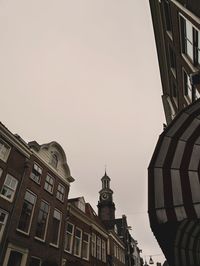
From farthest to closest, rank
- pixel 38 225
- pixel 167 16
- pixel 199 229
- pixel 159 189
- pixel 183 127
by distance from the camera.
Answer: pixel 38 225, pixel 167 16, pixel 199 229, pixel 183 127, pixel 159 189

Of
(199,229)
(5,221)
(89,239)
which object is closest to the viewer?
(199,229)

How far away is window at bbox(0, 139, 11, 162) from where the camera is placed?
14.5 m

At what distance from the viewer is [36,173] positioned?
57.1 feet

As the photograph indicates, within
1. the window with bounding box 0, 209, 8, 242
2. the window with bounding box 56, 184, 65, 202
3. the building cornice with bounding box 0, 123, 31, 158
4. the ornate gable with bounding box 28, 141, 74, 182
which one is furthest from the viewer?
the window with bounding box 56, 184, 65, 202

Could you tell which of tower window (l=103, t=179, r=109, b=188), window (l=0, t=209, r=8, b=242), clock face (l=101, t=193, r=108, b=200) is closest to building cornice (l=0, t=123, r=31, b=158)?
window (l=0, t=209, r=8, b=242)

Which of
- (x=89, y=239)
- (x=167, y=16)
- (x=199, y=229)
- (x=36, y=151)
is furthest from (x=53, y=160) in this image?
(x=199, y=229)

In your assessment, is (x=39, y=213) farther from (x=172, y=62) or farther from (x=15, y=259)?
(x=172, y=62)

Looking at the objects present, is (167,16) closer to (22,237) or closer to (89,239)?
(22,237)

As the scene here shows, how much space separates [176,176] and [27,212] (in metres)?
14.2

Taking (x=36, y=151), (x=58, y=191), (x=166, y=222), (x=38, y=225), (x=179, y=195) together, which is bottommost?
(x=166, y=222)

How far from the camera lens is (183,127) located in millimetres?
4258

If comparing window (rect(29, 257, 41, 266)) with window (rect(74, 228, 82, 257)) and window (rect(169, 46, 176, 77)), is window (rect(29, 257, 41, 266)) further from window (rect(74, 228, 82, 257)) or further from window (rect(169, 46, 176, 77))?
window (rect(169, 46, 176, 77))

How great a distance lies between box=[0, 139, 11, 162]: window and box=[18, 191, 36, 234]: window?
3178 millimetres

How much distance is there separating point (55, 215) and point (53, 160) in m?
5.11
